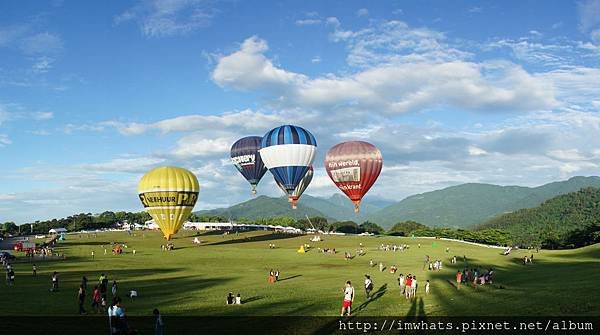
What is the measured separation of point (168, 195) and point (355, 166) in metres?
33.7

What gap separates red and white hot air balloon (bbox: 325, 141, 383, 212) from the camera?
295ft

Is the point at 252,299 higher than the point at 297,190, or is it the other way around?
the point at 297,190

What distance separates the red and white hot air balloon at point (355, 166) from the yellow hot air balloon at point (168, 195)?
1058 inches

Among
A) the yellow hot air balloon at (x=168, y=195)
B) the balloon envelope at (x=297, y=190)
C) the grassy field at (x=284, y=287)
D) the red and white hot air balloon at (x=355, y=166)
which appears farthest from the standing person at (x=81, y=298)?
the balloon envelope at (x=297, y=190)

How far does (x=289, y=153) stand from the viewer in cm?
9519

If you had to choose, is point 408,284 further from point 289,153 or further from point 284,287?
point 289,153

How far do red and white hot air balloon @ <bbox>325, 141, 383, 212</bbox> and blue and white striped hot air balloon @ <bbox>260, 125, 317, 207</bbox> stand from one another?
17.6ft

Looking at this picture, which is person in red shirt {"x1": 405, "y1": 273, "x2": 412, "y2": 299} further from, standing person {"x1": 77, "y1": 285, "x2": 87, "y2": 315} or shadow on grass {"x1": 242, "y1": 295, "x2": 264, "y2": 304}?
standing person {"x1": 77, "y1": 285, "x2": 87, "y2": 315}

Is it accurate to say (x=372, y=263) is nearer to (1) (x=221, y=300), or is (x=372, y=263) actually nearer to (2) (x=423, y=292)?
(2) (x=423, y=292)

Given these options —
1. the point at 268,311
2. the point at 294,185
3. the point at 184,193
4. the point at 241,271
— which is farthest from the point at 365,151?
the point at 268,311

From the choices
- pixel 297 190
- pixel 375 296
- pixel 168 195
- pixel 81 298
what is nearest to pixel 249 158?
pixel 297 190

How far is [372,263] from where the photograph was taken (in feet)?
228

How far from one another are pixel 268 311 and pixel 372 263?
4023 centimetres

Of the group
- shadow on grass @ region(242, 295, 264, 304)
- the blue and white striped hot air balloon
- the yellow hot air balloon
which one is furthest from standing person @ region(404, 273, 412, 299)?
the blue and white striped hot air balloon
